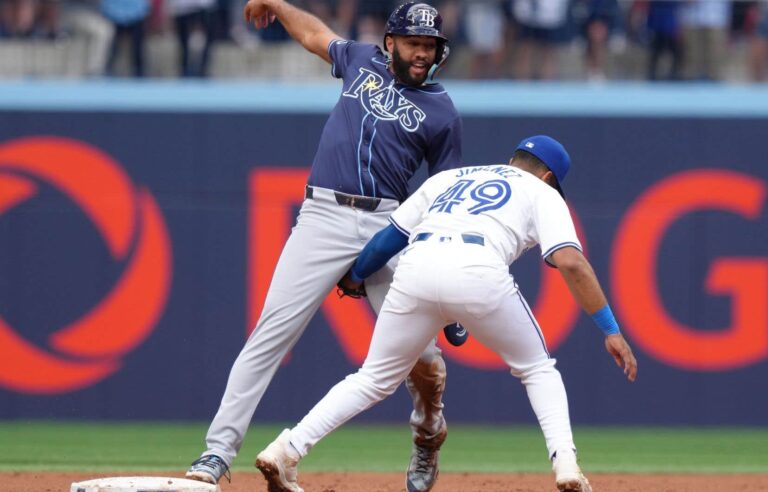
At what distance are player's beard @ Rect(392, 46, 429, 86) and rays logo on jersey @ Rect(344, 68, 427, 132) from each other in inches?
2.5

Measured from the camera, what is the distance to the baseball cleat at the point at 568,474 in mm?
4773

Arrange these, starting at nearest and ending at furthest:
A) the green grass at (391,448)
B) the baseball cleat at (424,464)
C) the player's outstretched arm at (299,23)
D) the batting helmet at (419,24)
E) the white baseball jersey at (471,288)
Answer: the white baseball jersey at (471,288) < the batting helmet at (419,24) < the baseball cleat at (424,464) < the player's outstretched arm at (299,23) < the green grass at (391,448)

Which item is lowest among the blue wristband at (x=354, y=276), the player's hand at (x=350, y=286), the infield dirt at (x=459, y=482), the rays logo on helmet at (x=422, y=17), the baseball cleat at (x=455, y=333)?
the infield dirt at (x=459, y=482)

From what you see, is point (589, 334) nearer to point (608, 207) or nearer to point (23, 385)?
point (608, 207)

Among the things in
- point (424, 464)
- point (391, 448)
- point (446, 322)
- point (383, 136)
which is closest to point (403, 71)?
point (383, 136)

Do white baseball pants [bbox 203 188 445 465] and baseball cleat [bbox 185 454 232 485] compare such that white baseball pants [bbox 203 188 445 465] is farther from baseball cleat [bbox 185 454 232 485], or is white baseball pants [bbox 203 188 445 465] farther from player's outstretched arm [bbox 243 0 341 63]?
player's outstretched arm [bbox 243 0 341 63]

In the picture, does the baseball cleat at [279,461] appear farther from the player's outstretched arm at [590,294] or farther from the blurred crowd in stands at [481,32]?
the blurred crowd in stands at [481,32]

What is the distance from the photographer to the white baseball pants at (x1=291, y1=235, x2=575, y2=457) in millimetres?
4871

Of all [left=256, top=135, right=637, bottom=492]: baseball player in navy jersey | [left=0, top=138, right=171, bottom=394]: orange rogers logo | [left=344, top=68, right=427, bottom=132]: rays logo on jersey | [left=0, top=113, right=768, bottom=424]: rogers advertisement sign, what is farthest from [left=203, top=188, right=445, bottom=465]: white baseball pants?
[left=0, top=138, right=171, bottom=394]: orange rogers logo

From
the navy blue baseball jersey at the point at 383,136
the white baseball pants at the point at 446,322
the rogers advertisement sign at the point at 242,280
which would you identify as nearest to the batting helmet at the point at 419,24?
the navy blue baseball jersey at the point at 383,136

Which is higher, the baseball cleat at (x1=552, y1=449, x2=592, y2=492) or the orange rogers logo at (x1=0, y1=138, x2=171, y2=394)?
the baseball cleat at (x1=552, y1=449, x2=592, y2=492)

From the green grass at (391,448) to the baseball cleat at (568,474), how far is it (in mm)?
2572

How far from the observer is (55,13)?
1060 centimetres

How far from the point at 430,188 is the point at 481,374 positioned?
4.67 meters
